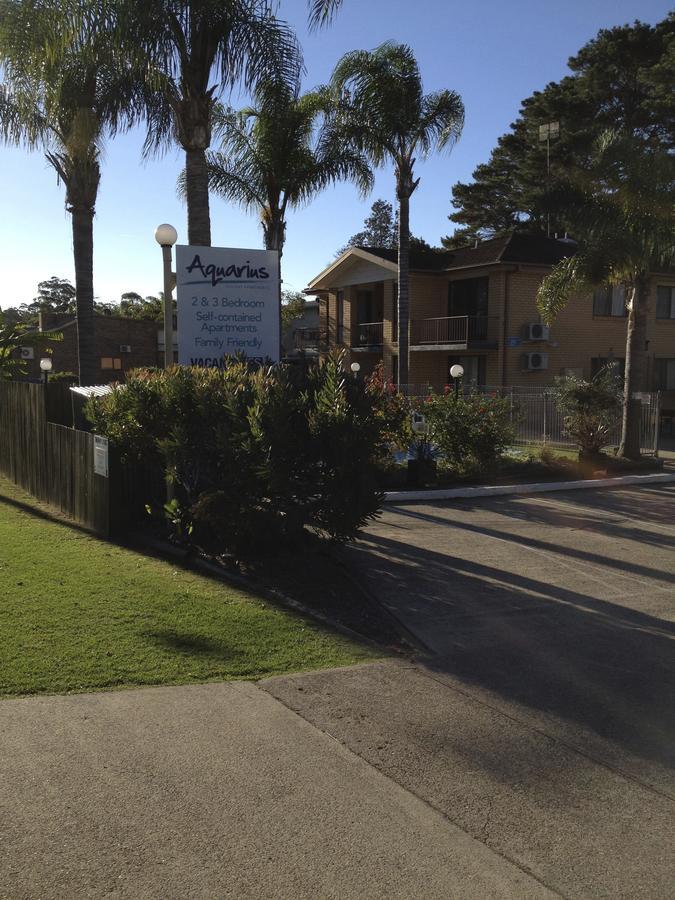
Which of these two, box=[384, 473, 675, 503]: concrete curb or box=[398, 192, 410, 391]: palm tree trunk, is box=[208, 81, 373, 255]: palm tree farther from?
box=[384, 473, 675, 503]: concrete curb

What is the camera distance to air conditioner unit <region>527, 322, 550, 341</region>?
92.5 feet

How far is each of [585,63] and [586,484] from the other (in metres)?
34.6

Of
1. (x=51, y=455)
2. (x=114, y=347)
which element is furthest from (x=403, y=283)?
(x=114, y=347)

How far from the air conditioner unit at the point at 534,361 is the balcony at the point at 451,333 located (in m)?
1.23

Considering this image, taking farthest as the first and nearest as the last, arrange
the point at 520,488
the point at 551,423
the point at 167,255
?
the point at 551,423 → the point at 520,488 → the point at 167,255

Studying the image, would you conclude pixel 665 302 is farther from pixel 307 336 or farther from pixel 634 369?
pixel 307 336

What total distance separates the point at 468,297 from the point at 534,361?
3852mm

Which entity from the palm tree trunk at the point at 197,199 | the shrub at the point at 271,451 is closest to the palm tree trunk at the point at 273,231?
the palm tree trunk at the point at 197,199

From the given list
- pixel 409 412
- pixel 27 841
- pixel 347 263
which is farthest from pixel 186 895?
pixel 347 263

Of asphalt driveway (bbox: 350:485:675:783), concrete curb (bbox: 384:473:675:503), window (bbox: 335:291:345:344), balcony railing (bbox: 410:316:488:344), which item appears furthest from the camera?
window (bbox: 335:291:345:344)

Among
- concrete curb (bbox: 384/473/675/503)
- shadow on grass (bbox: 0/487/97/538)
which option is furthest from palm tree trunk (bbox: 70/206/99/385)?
concrete curb (bbox: 384/473/675/503)

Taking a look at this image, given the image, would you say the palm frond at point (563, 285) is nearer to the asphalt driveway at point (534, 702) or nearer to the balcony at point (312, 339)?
the asphalt driveway at point (534, 702)

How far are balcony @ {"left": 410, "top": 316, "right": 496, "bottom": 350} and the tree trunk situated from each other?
441 inches

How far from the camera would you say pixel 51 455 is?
11.8m
